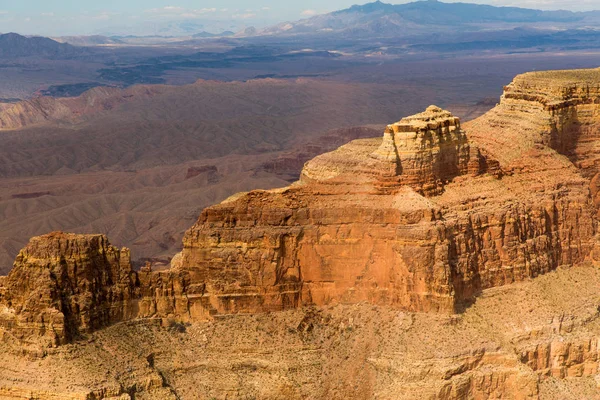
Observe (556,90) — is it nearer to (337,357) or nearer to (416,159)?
(416,159)

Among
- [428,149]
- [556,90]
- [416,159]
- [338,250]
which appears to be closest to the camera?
[338,250]

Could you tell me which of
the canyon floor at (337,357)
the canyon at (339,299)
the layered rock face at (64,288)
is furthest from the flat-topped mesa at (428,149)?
the layered rock face at (64,288)

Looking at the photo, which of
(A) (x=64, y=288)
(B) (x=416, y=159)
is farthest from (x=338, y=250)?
(A) (x=64, y=288)

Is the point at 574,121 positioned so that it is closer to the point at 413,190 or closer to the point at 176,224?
Result: the point at 413,190

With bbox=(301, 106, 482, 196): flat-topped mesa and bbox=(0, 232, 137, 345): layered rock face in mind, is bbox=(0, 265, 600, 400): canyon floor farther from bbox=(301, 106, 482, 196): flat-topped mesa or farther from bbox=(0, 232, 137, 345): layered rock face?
bbox=(301, 106, 482, 196): flat-topped mesa

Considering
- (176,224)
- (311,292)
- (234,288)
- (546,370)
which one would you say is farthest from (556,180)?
(176,224)

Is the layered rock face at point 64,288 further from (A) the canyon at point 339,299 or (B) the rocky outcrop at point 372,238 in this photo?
(B) the rocky outcrop at point 372,238
